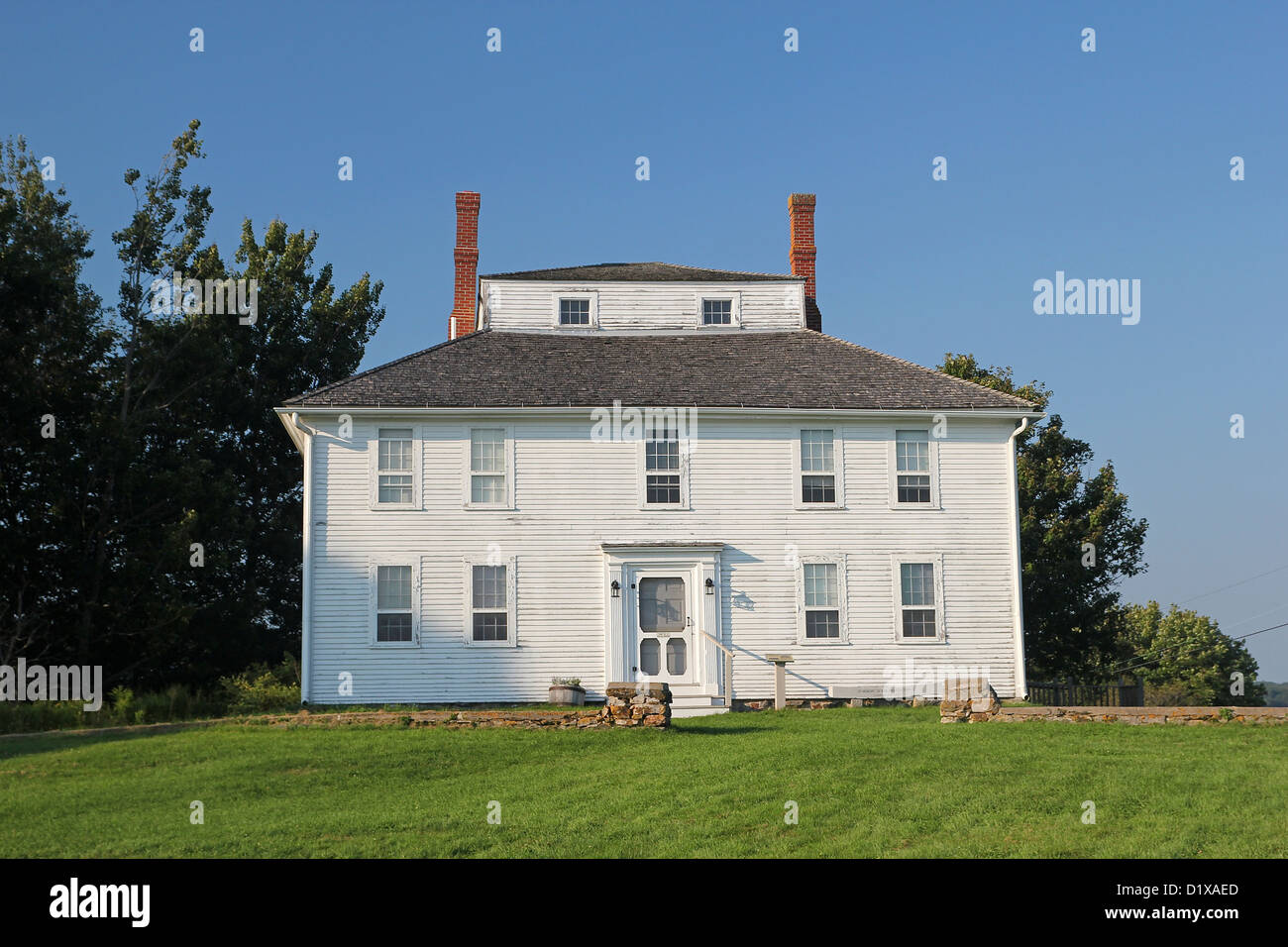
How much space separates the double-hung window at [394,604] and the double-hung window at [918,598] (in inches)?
380

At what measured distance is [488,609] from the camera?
2573 cm

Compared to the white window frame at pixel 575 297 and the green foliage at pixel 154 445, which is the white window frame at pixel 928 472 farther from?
the green foliage at pixel 154 445

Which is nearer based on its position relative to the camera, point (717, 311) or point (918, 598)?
point (918, 598)

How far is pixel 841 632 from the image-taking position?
26234 millimetres

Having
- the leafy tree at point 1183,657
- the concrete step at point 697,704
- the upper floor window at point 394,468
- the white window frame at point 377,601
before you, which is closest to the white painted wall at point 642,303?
the upper floor window at point 394,468

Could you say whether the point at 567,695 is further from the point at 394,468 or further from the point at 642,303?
the point at 642,303

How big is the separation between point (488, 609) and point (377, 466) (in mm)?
3610

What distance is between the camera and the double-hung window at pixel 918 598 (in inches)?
1037

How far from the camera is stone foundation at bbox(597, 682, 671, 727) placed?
1908 centimetres

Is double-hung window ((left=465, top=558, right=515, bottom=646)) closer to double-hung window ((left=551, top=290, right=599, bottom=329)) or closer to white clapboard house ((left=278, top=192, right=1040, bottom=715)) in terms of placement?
white clapboard house ((left=278, top=192, right=1040, bottom=715))

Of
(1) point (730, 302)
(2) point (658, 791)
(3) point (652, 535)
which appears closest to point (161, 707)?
(3) point (652, 535)

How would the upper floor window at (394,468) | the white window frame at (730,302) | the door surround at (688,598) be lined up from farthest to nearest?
the white window frame at (730,302) < the upper floor window at (394,468) < the door surround at (688,598)

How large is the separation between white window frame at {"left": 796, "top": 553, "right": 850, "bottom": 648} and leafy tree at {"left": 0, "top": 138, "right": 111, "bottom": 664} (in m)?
17.1
